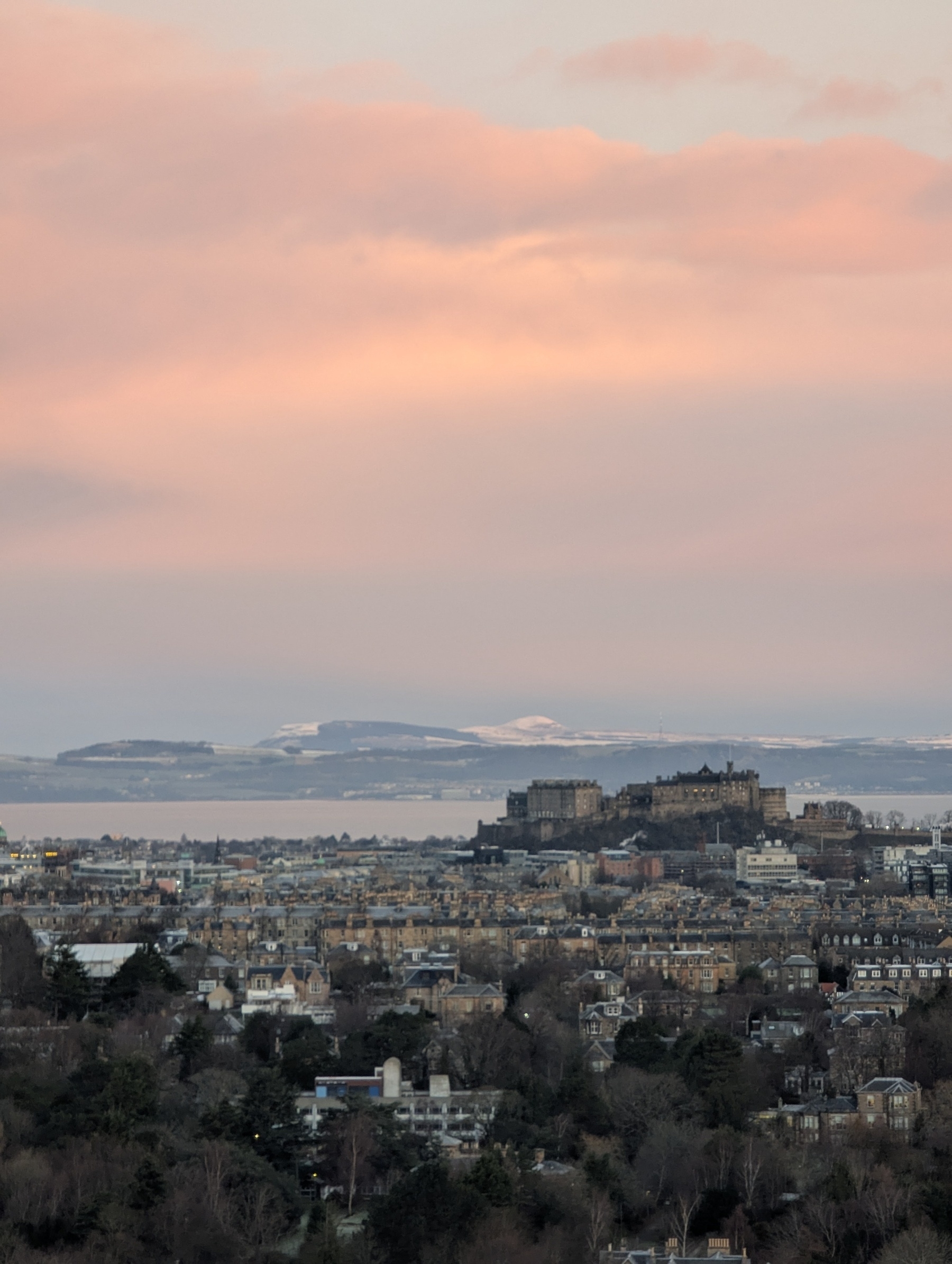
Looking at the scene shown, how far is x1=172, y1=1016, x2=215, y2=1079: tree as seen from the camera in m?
44.8

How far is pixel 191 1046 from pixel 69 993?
642cm

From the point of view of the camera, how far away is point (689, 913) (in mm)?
78062

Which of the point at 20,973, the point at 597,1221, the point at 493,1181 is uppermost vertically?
the point at 20,973

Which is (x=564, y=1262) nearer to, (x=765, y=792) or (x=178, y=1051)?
(x=178, y=1051)

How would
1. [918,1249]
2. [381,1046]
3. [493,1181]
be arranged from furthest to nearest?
[381,1046], [493,1181], [918,1249]

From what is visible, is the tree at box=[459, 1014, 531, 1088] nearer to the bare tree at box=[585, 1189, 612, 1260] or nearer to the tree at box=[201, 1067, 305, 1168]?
the tree at box=[201, 1067, 305, 1168]

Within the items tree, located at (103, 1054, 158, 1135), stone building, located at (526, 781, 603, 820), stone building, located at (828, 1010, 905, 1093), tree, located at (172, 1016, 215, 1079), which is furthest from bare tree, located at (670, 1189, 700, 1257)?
stone building, located at (526, 781, 603, 820)

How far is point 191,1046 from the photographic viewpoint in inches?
1775

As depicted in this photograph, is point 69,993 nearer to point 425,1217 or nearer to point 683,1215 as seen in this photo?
point 425,1217

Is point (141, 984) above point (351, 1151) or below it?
above

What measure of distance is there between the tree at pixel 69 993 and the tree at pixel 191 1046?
496 centimetres

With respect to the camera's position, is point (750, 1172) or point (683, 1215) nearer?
point (683, 1215)

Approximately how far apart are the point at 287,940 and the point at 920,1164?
38.7m

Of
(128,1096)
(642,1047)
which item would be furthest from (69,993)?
(642,1047)
